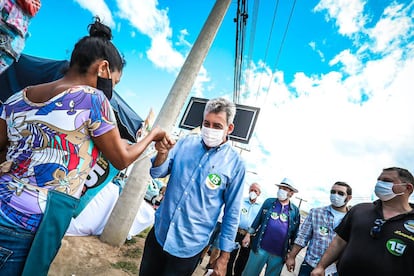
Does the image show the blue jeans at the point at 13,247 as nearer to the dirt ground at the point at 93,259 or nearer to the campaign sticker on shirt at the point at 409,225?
the dirt ground at the point at 93,259

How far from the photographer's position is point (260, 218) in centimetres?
436

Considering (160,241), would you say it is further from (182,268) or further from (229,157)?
(229,157)

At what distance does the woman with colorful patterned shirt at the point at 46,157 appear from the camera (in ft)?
2.96

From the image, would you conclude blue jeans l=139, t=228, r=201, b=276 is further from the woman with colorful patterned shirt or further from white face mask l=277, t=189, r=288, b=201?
white face mask l=277, t=189, r=288, b=201

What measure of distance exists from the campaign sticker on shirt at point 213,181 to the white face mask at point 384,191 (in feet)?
6.72

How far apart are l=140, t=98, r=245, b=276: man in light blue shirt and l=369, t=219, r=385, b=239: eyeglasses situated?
1580 mm

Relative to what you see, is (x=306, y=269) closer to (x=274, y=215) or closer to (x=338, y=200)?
(x=274, y=215)

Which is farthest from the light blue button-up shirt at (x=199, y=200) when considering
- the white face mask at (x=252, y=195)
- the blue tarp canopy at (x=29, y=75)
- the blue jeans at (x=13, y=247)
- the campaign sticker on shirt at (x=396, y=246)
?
the white face mask at (x=252, y=195)

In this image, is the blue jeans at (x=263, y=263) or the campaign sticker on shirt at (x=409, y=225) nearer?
the campaign sticker on shirt at (x=409, y=225)

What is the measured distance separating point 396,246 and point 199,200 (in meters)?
1.98

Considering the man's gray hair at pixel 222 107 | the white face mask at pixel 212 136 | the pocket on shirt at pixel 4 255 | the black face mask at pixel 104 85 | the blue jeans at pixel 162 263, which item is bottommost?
the blue jeans at pixel 162 263

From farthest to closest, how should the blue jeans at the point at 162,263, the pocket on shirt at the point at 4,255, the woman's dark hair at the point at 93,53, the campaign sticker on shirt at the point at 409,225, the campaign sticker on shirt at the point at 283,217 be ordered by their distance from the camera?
the campaign sticker on shirt at the point at 283,217
the campaign sticker on shirt at the point at 409,225
the blue jeans at the point at 162,263
the woman's dark hair at the point at 93,53
the pocket on shirt at the point at 4,255

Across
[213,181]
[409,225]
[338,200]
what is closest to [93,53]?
[213,181]

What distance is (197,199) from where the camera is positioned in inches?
68.9
